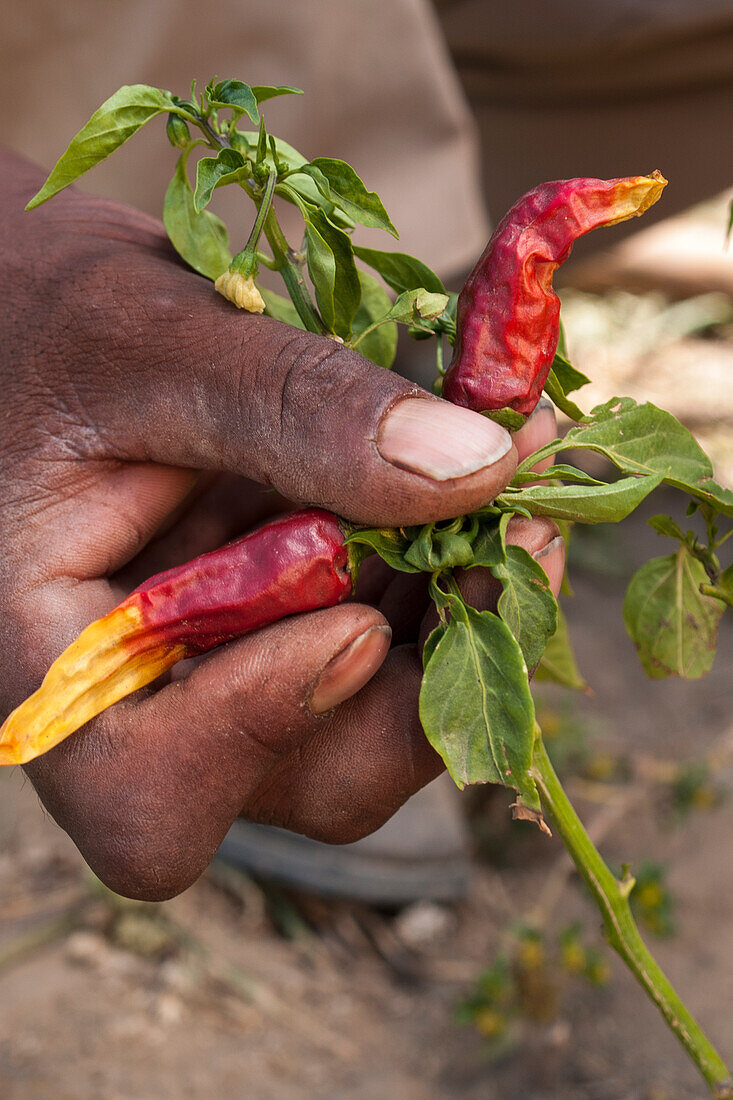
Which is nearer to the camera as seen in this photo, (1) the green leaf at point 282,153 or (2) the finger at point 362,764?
(1) the green leaf at point 282,153

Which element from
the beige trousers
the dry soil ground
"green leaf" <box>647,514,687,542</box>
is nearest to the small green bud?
"green leaf" <box>647,514,687,542</box>

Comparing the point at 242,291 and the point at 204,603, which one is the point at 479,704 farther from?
the point at 242,291

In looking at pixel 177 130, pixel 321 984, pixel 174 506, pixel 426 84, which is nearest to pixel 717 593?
pixel 174 506

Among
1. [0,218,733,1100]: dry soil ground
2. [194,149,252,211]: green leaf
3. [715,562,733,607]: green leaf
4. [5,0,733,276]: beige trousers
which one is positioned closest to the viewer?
[194,149,252,211]: green leaf

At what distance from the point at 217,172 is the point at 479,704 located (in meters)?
0.56

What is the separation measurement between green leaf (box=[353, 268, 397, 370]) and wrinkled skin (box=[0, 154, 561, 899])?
133mm

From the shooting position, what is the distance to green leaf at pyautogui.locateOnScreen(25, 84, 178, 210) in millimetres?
971

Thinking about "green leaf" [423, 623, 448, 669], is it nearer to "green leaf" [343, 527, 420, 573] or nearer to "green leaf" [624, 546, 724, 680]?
"green leaf" [343, 527, 420, 573]

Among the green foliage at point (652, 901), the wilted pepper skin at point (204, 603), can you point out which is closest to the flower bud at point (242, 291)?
the wilted pepper skin at point (204, 603)

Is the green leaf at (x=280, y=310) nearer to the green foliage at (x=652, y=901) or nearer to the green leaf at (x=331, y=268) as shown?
the green leaf at (x=331, y=268)

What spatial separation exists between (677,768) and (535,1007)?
83cm

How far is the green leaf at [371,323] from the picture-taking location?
1.18 meters

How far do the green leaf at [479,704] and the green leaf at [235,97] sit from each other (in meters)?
0.51

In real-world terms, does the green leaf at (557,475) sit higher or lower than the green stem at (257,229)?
lower
